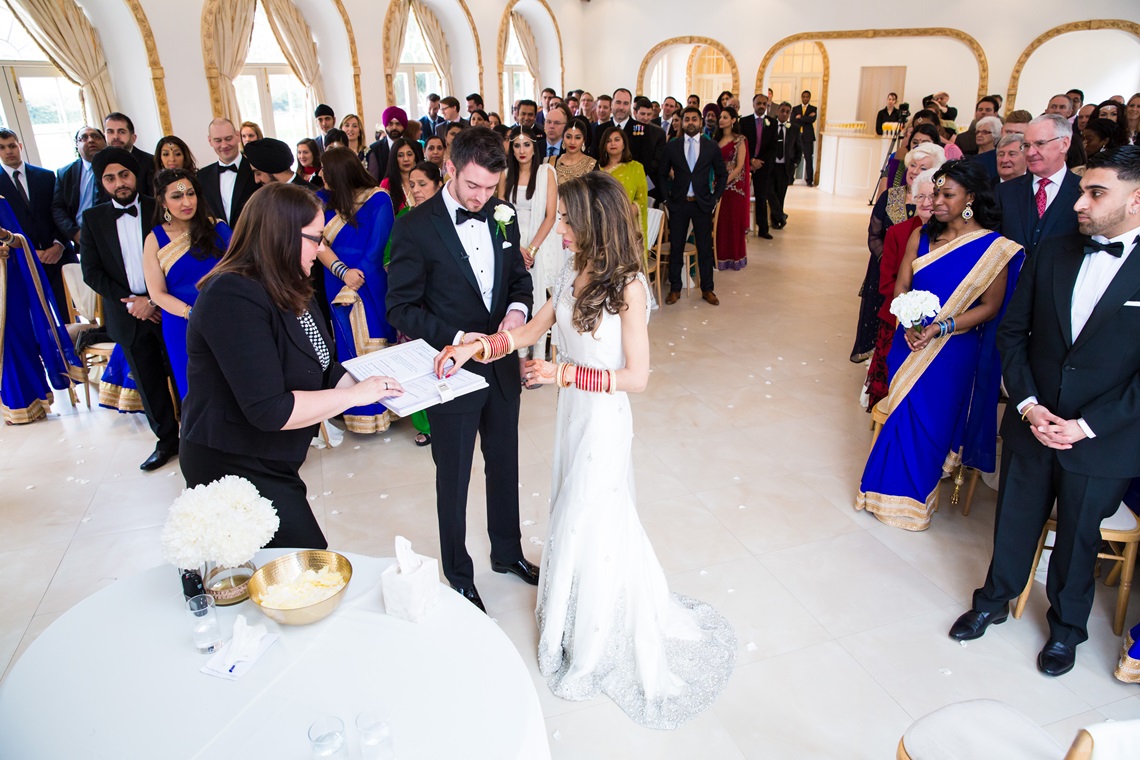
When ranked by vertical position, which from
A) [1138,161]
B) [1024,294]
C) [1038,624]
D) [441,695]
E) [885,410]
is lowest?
[1038,624]

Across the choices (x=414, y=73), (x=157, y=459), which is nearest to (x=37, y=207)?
(x=157, y=459)

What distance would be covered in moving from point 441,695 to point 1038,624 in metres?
2.52

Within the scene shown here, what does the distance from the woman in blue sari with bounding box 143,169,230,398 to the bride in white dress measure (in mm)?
1986

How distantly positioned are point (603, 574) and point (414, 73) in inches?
506

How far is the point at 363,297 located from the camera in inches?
179

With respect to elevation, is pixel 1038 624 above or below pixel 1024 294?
below

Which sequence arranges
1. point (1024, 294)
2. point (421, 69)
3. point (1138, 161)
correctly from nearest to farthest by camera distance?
point (1138, 161) < point (1024, 294) < point (421, 69)

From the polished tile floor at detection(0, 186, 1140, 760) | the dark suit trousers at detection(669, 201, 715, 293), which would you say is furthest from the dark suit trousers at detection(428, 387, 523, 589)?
the dark suit trousers at detection(669, 201, 715, 293)

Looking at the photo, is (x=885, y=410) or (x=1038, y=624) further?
A: (x=885, y=410)

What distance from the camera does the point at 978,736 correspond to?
185 centimetres

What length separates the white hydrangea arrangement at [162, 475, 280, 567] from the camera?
1710 millimetres

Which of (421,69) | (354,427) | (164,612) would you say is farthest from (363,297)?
(421,69)

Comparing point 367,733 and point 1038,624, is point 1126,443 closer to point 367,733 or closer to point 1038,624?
point 1038,624

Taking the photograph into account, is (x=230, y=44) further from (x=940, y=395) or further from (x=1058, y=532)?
(x=1058, y=532)
